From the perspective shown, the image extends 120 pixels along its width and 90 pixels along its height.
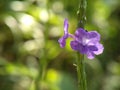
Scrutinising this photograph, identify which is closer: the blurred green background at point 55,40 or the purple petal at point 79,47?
the purple petal at point 79,47

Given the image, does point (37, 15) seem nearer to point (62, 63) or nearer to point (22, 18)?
point (22, 18)

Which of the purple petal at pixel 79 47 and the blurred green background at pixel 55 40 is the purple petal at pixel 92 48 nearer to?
the purple petal at pixel 79 47

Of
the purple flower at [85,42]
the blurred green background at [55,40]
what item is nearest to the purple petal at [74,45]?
the purple flower at [85,42]

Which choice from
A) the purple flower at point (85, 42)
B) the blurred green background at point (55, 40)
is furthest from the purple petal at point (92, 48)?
the blurred green background at point (55, 40)

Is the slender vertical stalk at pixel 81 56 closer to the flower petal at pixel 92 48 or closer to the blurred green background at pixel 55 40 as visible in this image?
the flower petal at pixel 92 48

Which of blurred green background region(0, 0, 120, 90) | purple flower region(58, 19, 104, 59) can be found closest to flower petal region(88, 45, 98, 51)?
purple flower region(58, 19, 104, 59)

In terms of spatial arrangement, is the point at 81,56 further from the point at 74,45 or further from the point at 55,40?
the point at 55,40

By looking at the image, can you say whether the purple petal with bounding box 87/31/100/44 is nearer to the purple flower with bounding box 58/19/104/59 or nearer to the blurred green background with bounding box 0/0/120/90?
the purple flower with bounding box 58/19/104/59

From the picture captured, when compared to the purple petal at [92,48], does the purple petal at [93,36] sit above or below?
above
